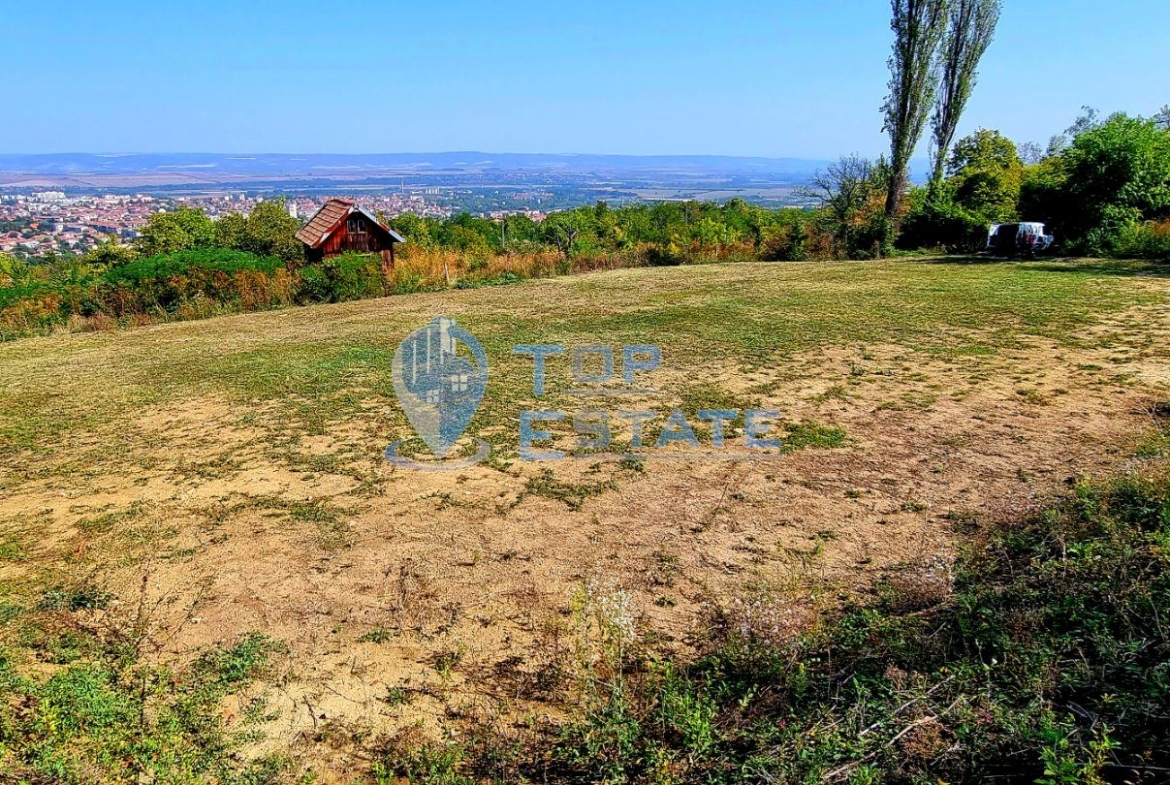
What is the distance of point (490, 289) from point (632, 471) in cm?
1069

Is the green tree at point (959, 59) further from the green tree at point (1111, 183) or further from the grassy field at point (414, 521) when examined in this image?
the grassy field at point (414, 521)

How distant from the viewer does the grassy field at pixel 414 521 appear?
270 centimetres

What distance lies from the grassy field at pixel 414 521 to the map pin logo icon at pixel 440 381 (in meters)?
0.28

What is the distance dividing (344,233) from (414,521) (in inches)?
649

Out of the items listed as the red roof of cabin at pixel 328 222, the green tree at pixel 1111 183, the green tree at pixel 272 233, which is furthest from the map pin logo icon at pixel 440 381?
the green tree at pixel 1111 183

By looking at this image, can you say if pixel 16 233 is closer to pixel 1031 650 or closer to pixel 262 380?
pixel 262 380

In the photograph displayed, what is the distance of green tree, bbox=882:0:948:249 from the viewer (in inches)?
805

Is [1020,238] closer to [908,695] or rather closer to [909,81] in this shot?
[909,81]

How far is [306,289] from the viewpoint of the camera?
13727 mm

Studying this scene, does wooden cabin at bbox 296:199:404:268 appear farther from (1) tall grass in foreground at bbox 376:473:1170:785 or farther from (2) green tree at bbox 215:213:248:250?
(1) tall grass in foreground at bbox 376:473:1170:785

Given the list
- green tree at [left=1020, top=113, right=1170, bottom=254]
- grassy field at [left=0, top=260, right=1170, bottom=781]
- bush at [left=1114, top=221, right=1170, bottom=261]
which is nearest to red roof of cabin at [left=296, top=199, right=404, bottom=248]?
grassy field at [left=0, top=260, right=1170, bottom=781]

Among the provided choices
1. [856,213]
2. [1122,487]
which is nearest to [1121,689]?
[1122,487]

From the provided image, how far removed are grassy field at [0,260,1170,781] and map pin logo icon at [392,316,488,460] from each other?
28 cm

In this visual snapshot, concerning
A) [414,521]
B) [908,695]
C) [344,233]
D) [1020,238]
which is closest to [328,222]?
[344,233]
